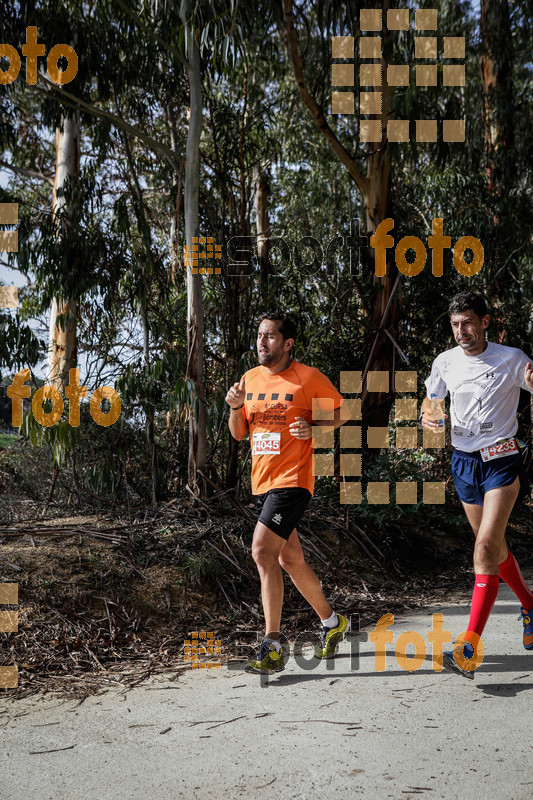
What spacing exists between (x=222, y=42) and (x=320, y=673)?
5.75 metres

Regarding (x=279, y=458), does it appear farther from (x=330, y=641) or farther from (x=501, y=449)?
(x=501, y=449)

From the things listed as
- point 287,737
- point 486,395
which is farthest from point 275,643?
point 486,395

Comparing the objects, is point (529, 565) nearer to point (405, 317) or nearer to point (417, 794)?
point (405, 317)

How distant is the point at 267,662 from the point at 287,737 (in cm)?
95

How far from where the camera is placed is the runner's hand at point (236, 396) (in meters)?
4.77

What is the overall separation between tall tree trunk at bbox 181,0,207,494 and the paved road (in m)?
3.13

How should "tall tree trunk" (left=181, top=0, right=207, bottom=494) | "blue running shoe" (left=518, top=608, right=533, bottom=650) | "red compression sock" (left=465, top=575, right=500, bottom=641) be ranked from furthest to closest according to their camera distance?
"tall tree trunk" (left=181, top=0, right=207, bottom=494), "blue running shoe" (left=518, top=608, right=533, bottom=650), "red compression sock" (left=465, top=575, right=500, bottom=641)

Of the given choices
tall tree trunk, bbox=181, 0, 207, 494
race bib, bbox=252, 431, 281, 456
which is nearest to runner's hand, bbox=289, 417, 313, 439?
race bib, bbox=252, 431, 281, 456

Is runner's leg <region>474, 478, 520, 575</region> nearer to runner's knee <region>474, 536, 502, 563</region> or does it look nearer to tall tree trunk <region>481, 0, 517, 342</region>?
runner's knee <region>474, 536, 502, 563</region>

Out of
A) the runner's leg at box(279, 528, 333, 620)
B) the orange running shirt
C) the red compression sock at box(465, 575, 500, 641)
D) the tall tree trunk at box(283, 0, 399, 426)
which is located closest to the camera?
the red compression sock at box(465, 575, 500, 641)

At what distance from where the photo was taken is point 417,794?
3004mm

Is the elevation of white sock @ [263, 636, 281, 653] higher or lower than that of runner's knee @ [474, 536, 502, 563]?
lower

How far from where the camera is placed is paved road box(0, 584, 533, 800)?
3.11 metres

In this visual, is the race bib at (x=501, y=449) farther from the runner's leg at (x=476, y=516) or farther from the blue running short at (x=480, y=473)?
the runner's leg at (x=476, y=516)
